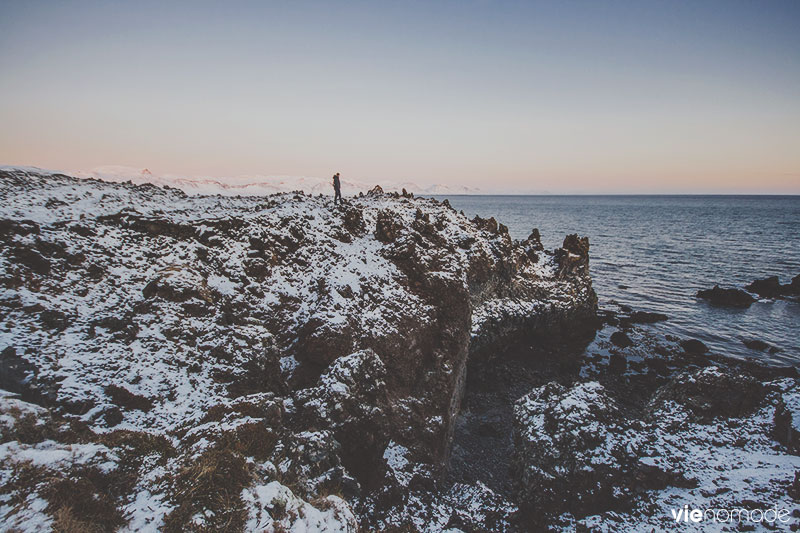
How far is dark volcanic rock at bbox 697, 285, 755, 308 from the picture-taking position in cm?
3419

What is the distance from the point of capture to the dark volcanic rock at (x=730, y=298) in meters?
34.2

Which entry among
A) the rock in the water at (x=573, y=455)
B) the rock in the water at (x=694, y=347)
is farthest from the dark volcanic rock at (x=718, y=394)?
the rock in the water at (x=694, y=347)

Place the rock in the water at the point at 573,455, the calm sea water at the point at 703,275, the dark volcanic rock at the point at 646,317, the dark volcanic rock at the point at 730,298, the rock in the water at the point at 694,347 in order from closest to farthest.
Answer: the rock in the water at the point at 573,455 → the rock in the water at the point at 694,347 → the calm sea water at the point at 703,275 → the dark volcanic rock at the point at 646,317 → the dark volcanic rock at the point at 730,298

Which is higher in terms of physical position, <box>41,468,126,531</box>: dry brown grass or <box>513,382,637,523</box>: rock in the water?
<box>41,468,126,531</box>: dry brown grass

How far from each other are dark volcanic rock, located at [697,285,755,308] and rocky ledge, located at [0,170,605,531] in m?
27.0

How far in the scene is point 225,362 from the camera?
548 inches

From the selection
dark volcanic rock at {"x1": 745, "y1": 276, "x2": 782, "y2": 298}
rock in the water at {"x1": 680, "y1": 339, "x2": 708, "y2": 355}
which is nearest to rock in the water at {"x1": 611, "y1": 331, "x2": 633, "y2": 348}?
rock in the water at {"x1": 680, "y1": 339, "x2": 708, "y2": 355}

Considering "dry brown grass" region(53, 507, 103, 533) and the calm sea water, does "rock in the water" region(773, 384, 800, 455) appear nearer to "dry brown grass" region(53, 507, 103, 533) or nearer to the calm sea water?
"dry brown grass" region(53, 507, 103, 533)

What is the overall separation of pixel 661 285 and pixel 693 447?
129 feet

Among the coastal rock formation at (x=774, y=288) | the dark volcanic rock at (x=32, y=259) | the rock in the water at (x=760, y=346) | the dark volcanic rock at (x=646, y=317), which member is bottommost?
the rock in the water at (x=760, y=346)

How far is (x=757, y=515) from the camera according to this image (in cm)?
798

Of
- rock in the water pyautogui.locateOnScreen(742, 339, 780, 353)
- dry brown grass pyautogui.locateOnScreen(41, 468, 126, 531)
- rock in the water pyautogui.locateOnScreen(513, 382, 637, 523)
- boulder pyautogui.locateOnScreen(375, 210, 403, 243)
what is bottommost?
rock in the water pyautogui.locateOnScreen(742, 339, 780, 353)

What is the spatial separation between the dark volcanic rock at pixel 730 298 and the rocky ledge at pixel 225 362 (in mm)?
26985

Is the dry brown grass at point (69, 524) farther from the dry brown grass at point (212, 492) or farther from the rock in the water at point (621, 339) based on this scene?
the rock in the water at point (621, 339)
